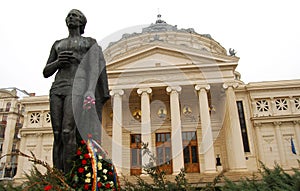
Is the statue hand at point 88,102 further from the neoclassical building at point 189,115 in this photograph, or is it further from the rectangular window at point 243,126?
the rectangular window at point 243,126

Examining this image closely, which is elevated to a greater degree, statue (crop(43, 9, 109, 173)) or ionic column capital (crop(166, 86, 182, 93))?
ionic column capital (crop(166, 86, 182, 93))

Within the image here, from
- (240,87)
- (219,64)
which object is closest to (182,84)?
(219,64)

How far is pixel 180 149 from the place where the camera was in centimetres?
2362

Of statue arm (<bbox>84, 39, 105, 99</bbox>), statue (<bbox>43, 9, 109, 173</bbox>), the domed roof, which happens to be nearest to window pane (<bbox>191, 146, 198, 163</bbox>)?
the domed roof

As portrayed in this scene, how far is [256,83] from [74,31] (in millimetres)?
29272

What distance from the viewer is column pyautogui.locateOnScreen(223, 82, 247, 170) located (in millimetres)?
22953

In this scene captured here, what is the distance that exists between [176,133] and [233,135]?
5.20m

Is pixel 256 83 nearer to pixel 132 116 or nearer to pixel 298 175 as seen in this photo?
pixel 132 116

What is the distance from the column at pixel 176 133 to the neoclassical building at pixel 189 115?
0.29 feet

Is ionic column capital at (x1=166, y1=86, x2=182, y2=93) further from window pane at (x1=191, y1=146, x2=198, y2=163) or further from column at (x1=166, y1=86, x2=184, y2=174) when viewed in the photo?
window pane at (x1=191, y1=146, x2=198, y2=163)

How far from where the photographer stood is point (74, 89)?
15.4 ft

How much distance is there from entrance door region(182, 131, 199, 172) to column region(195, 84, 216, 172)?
3024 millimetres

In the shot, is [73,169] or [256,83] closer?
[73,169]

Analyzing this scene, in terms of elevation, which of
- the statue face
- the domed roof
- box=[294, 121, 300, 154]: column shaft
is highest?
the domed roof
